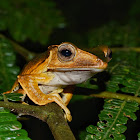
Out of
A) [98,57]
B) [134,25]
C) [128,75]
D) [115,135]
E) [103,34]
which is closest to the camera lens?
[115,135]

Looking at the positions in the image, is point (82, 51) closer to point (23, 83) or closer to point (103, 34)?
point (23, 83)

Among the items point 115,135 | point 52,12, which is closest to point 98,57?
point 115,135

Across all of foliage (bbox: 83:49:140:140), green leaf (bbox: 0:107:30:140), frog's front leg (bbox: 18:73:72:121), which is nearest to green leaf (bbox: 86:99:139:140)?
foliage (bbox: 83:49:140:140)

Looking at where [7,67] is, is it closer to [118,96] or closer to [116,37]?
[118,96]

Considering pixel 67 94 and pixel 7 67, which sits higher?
pixel 7 67

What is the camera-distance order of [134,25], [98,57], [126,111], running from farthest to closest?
[134,25]
[126,111]
[98,57]

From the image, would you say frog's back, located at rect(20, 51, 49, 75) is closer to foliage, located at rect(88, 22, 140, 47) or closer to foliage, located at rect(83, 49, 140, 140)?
foliage, located at rect(83, 49, 140, 140)

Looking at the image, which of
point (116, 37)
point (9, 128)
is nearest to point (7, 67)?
point (9, 128)
